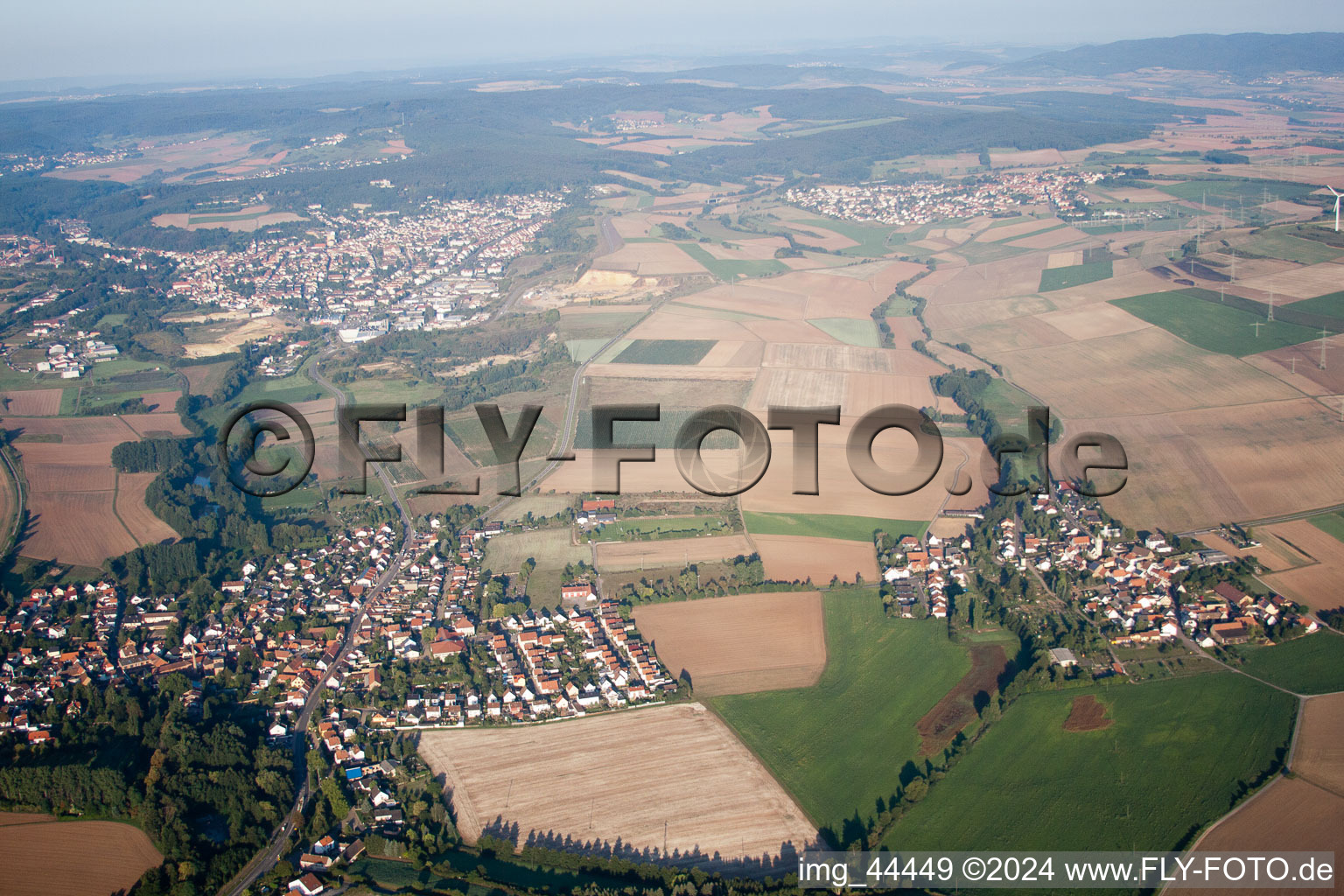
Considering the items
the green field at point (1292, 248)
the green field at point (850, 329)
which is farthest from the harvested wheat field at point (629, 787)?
the green field at point (1292, 248)

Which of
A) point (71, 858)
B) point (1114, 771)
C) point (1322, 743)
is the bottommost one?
point (71, 858)

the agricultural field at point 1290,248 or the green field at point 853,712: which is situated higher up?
the agricultural field at point 1290,248

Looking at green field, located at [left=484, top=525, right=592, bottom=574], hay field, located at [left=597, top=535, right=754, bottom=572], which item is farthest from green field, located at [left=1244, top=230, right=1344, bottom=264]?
green field, located at [left=484, top=525, right=592, bottom=574]

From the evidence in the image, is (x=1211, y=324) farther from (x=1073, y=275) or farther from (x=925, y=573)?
(x=925, y=573)

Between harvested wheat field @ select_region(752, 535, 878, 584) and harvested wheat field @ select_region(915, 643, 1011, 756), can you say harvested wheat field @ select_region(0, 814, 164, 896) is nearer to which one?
harvested wheat field @ select_region(915, 643, 1011, 756)

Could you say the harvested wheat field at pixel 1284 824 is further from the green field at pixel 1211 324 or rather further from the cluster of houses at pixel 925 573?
the green field at pixel 1211 324

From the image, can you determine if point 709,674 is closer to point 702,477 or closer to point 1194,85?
point 702,477

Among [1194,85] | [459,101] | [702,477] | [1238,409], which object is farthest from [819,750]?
[1194,85]

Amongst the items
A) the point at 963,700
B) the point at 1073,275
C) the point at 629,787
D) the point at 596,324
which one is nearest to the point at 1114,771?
the point at 963,700
